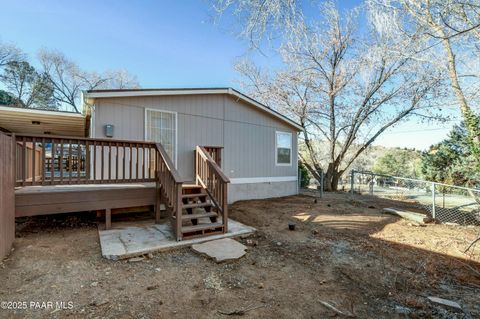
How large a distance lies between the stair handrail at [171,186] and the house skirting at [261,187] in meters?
3.02

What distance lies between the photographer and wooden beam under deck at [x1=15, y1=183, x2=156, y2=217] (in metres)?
4.17

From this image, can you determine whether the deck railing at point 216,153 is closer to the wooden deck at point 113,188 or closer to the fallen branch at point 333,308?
the wooden deck at point 113,188

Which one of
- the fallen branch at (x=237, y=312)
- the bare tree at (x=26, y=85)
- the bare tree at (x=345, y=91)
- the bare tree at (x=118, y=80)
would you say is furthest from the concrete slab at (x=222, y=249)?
the bare tree at (x=26, y=85)

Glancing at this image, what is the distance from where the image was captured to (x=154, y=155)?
545 cm

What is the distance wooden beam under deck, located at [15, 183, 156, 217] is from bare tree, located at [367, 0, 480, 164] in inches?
219

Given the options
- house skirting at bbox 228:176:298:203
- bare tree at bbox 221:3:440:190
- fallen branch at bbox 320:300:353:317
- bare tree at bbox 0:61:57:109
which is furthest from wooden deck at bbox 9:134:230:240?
bare tree at bbox 0:61:57:109

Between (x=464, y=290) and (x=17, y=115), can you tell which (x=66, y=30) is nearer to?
(x=17, y=115)

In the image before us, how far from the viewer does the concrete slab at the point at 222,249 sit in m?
3.68

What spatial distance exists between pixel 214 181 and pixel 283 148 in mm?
4917

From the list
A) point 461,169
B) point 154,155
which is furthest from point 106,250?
point 461,169

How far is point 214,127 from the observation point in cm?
735

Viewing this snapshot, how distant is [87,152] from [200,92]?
11.2ft

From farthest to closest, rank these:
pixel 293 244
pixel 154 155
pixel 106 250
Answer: pixel 154 155, pixel 293 244, pixel 106 250

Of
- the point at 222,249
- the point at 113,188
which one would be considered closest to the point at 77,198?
the point at 113,188
